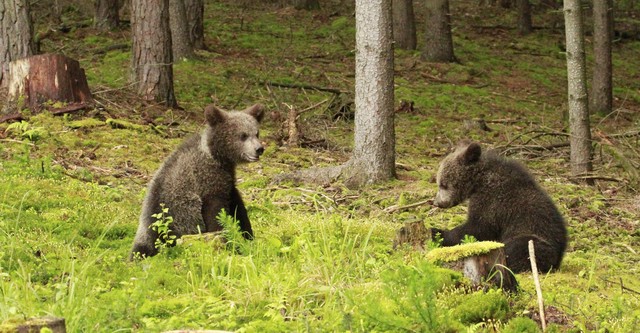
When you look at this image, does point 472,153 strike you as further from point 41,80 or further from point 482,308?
point 41,80

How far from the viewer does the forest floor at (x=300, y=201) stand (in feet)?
17.1

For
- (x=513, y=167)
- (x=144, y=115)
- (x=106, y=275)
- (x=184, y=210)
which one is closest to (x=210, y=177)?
(x=184, y=210)

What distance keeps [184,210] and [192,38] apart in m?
15.2

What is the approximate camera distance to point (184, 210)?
7.70 m

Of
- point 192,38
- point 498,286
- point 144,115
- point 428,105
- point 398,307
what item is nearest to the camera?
point 398,307

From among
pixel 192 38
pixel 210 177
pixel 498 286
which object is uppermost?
pixel 192 38

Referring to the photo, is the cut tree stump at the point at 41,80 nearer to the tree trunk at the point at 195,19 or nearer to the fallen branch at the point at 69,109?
the fallen branch at the point at 69,109

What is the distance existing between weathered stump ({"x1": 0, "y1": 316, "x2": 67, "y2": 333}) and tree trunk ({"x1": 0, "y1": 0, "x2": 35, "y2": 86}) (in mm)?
10658

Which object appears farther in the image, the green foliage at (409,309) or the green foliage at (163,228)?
the green foliage at (163,228)

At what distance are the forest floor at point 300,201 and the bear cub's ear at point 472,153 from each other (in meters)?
0.78

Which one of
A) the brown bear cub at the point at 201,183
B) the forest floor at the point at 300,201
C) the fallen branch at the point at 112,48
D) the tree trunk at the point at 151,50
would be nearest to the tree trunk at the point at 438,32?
the forest floor at the point at 300,201

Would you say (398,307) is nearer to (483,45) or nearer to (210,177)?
(210,177)

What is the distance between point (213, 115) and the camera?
8414 millimetres

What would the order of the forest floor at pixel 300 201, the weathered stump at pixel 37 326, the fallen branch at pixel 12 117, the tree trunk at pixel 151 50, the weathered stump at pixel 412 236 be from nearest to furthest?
1. the weathered stump at pixel 37 326
2. the forest floor at pixel 300 201
3. the weathered stump at pixel 412 236
4. the fallen branch at pixel 12 117
5. the tree trunk at pixel 151 50
